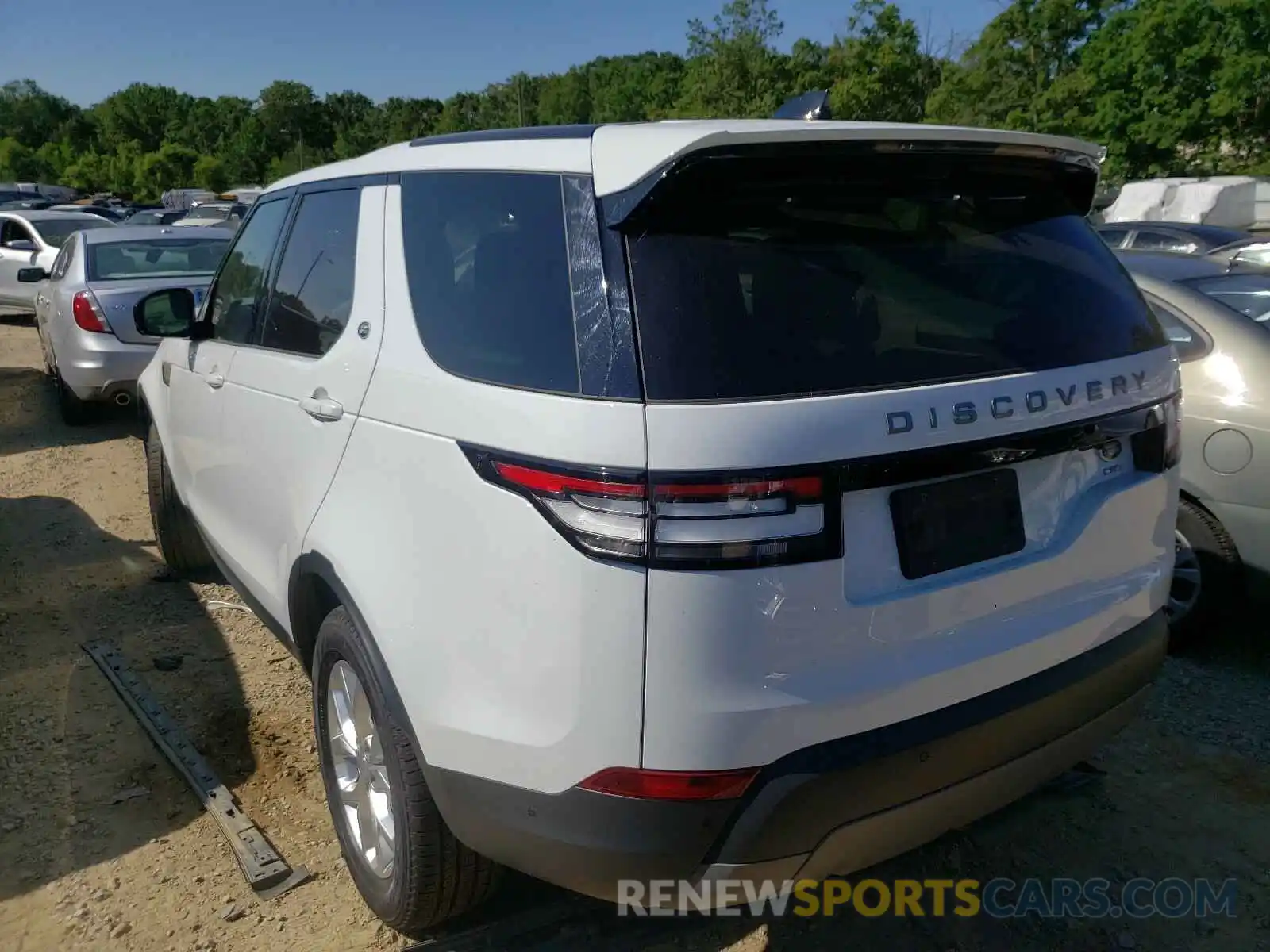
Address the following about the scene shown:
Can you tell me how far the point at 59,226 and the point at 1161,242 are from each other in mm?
14990

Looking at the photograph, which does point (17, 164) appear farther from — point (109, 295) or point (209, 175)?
point (109, 295)

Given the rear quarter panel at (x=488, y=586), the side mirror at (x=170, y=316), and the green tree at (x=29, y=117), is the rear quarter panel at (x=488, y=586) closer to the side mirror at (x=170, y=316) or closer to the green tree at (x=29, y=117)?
the side mirror at (x=170, y=316)

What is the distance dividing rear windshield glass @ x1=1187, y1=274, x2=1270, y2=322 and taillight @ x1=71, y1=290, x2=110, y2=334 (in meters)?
7.05

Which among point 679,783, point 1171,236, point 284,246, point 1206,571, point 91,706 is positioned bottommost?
point 91,706

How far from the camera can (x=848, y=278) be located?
1.93 metres

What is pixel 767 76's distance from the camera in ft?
130

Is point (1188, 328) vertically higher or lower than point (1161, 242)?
higher

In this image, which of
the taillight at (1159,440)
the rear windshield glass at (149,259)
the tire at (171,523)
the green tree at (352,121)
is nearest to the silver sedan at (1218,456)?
the taillight at (1159,440)

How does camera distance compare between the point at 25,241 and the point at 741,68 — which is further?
the point at 741,68

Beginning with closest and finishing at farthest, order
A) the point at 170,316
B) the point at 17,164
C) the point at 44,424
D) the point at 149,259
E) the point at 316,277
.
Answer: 1. the point at 316,277
2. the point at 170,316
3. the point at 149,259
4. the point at 44,424
5. the point at 17,164

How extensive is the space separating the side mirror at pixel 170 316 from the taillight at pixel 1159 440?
3.28 metres

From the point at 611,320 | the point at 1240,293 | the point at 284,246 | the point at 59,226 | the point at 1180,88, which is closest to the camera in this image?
the point at 611,320

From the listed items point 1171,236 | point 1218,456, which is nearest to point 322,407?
point 1218,456

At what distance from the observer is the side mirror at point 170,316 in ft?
12.7
